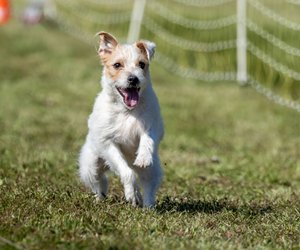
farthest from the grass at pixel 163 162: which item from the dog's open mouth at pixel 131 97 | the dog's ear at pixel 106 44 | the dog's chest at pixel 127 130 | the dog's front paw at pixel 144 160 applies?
the dog's ear at pixel 106 44

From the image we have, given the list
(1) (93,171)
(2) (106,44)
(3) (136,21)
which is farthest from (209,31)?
(2) (106,44)

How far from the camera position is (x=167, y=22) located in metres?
19.2

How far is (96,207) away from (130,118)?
899mm

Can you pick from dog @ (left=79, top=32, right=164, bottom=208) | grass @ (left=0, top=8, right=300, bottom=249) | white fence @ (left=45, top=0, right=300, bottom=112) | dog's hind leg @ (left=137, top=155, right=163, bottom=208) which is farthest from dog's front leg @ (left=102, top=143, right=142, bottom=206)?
white fence @ (left=45, top=0, right=300, bottom=112)

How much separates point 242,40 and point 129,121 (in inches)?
341

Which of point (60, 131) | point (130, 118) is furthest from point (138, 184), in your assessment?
point (60, 131)

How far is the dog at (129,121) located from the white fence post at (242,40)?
8.25 meters

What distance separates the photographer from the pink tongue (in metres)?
6.84

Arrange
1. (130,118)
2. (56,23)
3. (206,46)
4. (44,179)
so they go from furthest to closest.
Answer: (56,23) < (206,46) < (44,179) < (130,118)

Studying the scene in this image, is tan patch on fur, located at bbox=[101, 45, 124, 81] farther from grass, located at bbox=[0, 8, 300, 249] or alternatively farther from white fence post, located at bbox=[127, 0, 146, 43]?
white fence post, located at bbox=[127, 0, 146, 43]

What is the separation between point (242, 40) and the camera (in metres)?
15.3

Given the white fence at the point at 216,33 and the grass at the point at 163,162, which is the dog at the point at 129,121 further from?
the white fence at the point at 216,33

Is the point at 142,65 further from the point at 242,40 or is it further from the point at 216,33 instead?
the point at 216,33

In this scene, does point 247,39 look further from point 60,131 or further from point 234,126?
point 60,131
